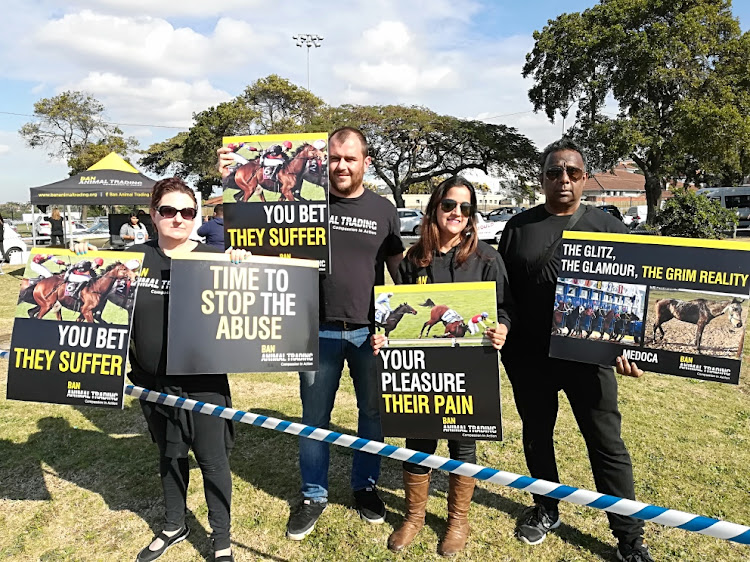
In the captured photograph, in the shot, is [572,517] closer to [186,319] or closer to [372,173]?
[186,319]

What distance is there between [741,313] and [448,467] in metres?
1.46

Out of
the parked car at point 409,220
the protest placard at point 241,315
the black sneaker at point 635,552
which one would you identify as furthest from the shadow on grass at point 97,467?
the parked car at point 409,220

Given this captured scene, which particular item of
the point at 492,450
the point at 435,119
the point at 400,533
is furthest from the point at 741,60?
the point at 400,533

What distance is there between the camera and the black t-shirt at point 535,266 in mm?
2664

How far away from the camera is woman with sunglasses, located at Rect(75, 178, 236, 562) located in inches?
104

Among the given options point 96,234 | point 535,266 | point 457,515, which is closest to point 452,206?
point 535,266

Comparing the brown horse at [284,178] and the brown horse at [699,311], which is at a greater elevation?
the brown horse at [284,178]

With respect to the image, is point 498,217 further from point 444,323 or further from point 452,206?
point 444,323

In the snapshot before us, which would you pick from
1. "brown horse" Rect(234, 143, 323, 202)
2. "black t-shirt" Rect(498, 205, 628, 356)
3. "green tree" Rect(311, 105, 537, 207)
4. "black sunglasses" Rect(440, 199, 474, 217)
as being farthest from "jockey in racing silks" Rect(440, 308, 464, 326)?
"green tree" Rect(311, 105, 537, 207)

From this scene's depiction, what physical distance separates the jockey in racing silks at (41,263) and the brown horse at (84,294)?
1.2 inches

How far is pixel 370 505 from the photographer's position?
3.32 metres

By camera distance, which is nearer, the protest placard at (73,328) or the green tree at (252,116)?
the protest placard at (73,328)

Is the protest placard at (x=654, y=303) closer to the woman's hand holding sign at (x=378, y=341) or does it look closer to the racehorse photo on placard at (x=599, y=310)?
the racehorse photo on placard at (x=599, y=310)

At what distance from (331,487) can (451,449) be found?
1288 mm
